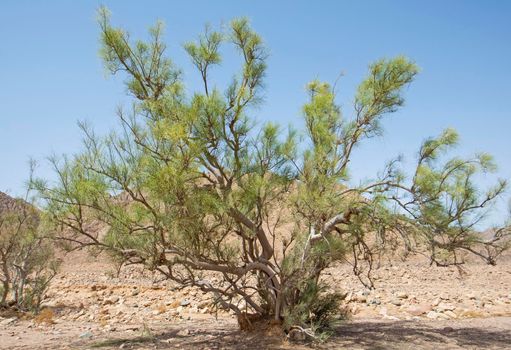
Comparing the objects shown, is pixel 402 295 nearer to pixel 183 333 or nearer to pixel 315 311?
pixel 315 311

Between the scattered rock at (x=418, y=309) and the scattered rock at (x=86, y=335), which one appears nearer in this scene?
the scattered rock at (x=86, y=335)

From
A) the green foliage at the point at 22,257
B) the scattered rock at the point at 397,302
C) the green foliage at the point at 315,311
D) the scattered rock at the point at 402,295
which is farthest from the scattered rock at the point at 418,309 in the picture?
the green foliage at the point at 22,257

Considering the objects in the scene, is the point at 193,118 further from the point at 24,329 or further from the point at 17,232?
the point at 17,232

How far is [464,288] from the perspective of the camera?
62.0 ft

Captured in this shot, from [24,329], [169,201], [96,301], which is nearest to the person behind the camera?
[169,201]

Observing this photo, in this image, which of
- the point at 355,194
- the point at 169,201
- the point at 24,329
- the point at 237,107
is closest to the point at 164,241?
the point at 169,201

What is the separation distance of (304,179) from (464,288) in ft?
42.1

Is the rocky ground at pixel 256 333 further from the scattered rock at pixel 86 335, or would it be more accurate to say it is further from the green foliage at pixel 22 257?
the green foliage at pixel 22 257

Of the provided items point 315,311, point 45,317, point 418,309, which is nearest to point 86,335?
point 45,317

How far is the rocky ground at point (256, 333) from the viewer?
9531 millimetres

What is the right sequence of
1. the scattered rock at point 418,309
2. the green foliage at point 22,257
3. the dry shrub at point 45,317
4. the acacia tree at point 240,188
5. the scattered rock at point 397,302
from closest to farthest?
the acacia tree at point 240,188
the scattered rock at point 418,309
the dry shrub at point 45,317
the scattered rock at point 397,302
the green foliage at point 22,257

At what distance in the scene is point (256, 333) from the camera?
9.63 meters

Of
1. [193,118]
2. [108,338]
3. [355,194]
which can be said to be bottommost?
[108,338]

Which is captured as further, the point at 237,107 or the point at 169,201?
the point at 237,107
